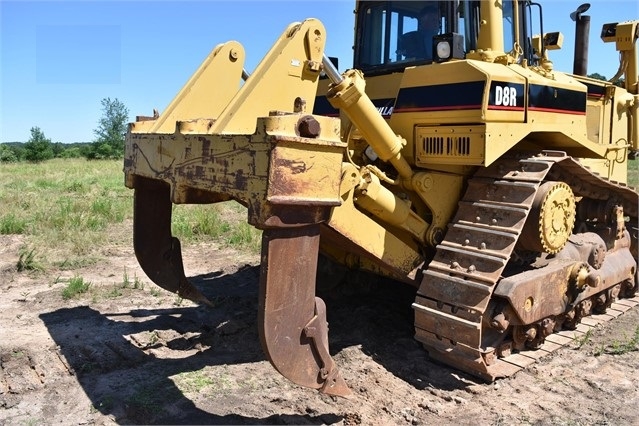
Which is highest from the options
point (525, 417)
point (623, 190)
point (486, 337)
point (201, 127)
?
point (201, 127)

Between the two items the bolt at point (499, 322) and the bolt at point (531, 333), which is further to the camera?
the bolt at point (531, 333)

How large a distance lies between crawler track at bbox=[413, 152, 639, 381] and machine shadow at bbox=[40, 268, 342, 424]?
94cm

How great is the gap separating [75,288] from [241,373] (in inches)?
102

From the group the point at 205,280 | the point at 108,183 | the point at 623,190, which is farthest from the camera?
the point at 108,183

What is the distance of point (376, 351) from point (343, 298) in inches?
45.1

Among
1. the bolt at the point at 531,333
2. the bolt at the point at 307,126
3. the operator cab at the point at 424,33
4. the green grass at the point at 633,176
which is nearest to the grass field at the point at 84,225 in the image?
the operator cab at the point at 424,33

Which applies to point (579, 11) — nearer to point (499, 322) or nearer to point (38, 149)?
point (499, 322)

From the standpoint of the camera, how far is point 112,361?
400cm

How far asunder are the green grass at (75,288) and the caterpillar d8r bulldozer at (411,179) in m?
1.34

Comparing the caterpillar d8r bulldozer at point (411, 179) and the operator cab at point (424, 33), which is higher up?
the operator cab at point (424, 33)

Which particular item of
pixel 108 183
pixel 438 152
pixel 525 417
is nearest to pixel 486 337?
pixel 525 417

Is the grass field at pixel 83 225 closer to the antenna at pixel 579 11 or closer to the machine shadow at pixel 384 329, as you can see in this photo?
the machine shadow at pixel 384 329

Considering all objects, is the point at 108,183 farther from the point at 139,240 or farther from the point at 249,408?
the point at 249,408

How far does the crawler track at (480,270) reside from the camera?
144 inches
